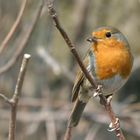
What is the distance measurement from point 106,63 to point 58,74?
2.69 metres

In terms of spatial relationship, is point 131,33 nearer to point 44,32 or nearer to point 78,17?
point 78,17

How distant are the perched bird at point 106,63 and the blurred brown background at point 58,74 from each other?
0.96m

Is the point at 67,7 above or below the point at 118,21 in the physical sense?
above

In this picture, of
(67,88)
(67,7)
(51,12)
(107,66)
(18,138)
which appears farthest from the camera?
(67,7)

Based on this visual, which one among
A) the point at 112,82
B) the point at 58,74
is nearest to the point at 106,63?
the point at 112,82

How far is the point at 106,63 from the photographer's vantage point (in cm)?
433

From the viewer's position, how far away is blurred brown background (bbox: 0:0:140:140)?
20.9 feet

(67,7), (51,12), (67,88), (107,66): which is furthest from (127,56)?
(67,7)

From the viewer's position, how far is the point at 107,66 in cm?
432

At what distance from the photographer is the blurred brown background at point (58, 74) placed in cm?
637

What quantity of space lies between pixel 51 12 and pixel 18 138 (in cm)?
415

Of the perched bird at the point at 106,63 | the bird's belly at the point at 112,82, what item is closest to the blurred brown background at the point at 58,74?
the perched bird at the point at 106,63

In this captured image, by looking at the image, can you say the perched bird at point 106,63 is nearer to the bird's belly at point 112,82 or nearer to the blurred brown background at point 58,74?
the bird's belly at point 112,82

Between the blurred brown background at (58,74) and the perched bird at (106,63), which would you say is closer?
the perched bird at (106,63)
